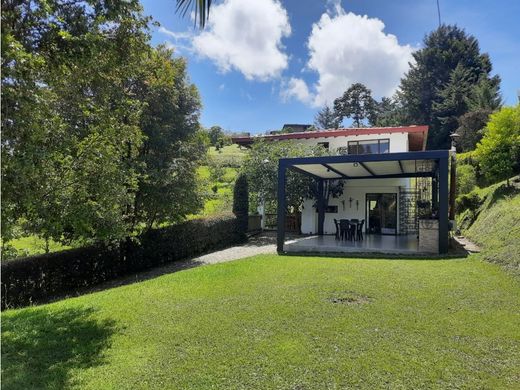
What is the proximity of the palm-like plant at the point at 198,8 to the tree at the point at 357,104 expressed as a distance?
60918 millimetres

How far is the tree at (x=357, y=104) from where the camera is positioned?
6047cm

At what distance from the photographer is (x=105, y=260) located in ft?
40.0

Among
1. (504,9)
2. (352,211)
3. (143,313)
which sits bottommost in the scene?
(143,313)

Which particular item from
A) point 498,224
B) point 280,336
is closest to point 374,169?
point 498,224

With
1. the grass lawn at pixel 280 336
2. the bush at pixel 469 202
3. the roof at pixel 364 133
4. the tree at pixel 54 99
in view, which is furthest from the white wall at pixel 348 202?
the tree at pixel 54 99

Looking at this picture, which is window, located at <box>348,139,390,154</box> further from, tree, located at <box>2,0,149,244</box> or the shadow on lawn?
the shadow on lawn

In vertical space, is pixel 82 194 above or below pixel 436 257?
above

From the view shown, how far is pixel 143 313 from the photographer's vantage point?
245 inches

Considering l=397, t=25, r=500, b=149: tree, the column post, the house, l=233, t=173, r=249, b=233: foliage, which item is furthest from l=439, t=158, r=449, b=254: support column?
l=397, t=25, r=500, b=149: tree

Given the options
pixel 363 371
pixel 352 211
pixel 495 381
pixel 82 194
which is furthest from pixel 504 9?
pixel 352 211

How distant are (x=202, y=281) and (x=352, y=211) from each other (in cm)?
1270

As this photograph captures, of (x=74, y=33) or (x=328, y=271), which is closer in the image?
(x=74, y=33)

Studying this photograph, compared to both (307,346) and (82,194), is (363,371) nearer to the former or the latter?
(307,346)

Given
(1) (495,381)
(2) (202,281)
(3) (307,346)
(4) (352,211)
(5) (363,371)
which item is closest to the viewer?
(1) (495,381)
